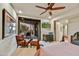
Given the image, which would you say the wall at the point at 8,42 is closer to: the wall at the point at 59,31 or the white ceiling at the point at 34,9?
the white ceiling at the point at 34,9

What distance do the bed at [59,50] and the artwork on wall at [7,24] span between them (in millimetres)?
705

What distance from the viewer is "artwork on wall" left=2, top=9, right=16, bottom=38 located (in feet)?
7.27

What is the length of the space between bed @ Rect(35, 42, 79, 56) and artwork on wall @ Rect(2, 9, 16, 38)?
705mm

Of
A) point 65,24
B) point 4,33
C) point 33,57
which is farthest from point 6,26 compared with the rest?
point 65,24

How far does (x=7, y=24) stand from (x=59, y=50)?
3.79 ft

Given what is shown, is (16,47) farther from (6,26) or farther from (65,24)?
(65,24)

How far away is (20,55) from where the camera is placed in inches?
82.2

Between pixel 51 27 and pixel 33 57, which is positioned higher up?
pixel 51 27

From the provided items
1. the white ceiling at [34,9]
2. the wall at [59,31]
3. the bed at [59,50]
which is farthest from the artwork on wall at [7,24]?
the wall at [59,31]

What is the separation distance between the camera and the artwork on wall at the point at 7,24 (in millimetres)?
2216

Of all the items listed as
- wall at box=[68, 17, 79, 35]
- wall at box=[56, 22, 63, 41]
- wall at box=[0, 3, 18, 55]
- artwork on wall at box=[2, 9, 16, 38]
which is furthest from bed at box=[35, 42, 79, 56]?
artwork on wall at box=[2, 9, 16, 38]

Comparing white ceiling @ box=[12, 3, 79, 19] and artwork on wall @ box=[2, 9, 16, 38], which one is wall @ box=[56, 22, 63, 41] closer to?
white ceiling @ box=[12, 3, 79, 19]

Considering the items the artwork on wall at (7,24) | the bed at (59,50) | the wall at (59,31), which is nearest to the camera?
the bed at (59,50)

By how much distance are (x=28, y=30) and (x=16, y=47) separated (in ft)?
1.35
